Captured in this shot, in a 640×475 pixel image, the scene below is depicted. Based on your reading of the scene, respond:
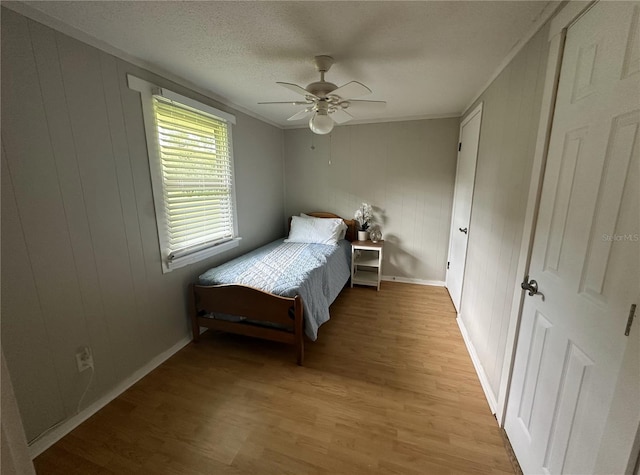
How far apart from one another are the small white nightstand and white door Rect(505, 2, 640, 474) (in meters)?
2.17

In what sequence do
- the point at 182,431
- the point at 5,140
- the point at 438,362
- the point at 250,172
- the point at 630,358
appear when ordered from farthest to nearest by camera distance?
the point at 250,172 < the point at 438,362 < the point at 182,431 < the point at 5,140 < the point at 630,358

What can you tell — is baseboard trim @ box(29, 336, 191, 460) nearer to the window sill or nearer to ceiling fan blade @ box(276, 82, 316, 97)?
the window sill

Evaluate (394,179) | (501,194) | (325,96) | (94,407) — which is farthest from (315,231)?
(94,407)

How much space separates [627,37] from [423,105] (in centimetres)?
224

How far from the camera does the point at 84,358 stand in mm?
1604

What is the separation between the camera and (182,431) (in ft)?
5.01

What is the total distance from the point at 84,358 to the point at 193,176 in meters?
1.51

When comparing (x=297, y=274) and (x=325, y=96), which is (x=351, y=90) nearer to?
(x=325, y=96)

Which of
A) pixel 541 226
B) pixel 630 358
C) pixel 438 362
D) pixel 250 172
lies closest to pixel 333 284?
pixel 438 362

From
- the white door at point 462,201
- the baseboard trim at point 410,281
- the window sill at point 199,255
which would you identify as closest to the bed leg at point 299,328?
the window sill at point 199,255

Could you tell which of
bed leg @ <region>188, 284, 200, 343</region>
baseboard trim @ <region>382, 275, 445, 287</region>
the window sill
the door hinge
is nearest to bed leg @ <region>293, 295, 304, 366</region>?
bed leg @ <region>188, 284, 200, 343</region>

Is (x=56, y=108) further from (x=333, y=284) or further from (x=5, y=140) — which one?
(x=333, y=284)

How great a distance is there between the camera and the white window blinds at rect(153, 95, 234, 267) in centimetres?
209

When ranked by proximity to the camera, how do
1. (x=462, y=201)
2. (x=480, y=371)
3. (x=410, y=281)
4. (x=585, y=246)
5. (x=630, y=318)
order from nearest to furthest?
(x=630, y=318) < (x=585, y=246) < (x=480, y=371) < (x=462, y=201) < (x=410, y=281)
